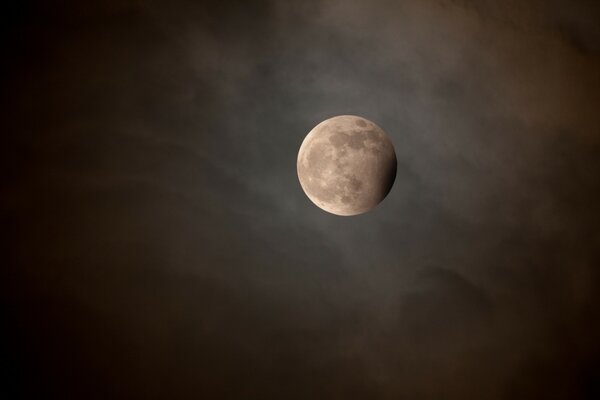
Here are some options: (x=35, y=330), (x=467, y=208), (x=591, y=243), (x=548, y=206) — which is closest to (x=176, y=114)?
(x=35, y=330)

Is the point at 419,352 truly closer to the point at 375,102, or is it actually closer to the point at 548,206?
the point at 548,206

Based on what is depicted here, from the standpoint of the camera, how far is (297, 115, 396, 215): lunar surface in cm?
568

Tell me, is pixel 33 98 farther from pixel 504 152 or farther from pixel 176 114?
pixel 504 152

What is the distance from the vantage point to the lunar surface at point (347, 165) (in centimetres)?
568

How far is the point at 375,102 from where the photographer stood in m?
6.99

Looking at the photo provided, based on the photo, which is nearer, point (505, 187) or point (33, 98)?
point (33, 98)

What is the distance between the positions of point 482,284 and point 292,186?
2.84 meters

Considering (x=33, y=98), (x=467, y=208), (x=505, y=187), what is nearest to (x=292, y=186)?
(x=467, y=208)

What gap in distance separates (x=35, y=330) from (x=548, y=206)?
6.58m

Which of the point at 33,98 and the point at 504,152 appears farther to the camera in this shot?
the point at 504,152

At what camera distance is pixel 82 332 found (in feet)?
21.6

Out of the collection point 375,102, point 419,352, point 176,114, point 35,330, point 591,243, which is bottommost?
point 35,330

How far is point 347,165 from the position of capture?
5.66 metres

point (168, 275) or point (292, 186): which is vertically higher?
point (292, 186)
